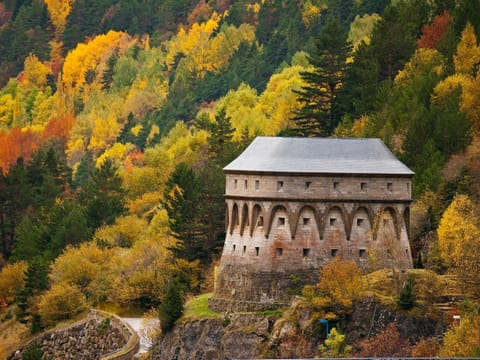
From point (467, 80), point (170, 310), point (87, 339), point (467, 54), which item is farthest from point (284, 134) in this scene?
point (170, 310)

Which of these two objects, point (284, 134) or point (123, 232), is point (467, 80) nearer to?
point (284, 134)

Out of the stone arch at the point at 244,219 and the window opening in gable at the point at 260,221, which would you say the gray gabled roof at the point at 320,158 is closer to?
the stone arch at the point at 244,219

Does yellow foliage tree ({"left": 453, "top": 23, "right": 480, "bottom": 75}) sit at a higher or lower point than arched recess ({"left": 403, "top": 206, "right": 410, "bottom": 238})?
higher

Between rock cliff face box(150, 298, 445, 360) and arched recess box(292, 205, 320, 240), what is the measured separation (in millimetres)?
5276

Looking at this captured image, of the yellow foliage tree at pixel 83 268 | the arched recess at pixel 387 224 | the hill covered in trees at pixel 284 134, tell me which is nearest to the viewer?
the arched recess at pixel 387 224

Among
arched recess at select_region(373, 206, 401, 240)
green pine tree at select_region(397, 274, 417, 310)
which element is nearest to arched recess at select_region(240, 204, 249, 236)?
arched recess at select_region(373, 206, 401, 240)

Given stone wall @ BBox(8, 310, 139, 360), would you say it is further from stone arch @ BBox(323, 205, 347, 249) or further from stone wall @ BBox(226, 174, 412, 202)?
stone arch @ BBox(323, 205, 347, 249)

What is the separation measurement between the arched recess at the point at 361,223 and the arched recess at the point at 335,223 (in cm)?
50

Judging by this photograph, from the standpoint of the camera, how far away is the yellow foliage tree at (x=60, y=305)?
→ 136125mm

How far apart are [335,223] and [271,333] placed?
26.2 feet

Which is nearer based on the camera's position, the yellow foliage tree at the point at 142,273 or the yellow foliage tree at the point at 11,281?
the yellow foliage tree at the point at 142,273

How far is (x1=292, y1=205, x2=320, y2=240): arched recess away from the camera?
112 m

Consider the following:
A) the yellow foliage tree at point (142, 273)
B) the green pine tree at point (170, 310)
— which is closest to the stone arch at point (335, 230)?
the green pine tree at point (170, 310)

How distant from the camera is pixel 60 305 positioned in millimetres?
136125
